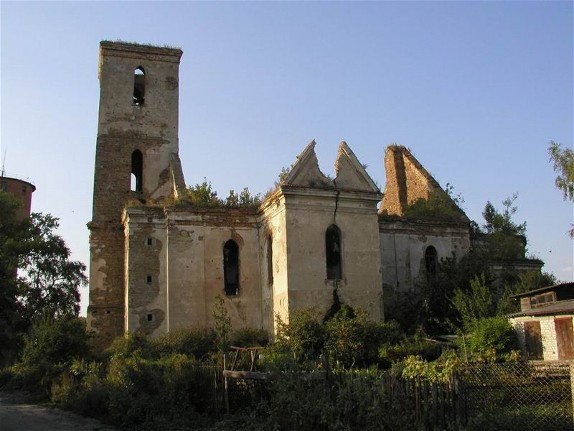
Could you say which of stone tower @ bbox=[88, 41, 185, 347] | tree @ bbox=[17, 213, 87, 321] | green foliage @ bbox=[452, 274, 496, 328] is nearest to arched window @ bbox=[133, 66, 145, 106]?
stone tower @ bbox=[88, 41, 185, 347]

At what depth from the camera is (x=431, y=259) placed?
93.6 feet

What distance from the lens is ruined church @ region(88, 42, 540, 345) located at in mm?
23031

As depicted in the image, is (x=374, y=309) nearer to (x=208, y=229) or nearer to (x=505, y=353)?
(x=505, y=353)

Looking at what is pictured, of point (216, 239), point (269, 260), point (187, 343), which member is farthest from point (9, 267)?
point (269, 260)

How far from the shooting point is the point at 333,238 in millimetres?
23688

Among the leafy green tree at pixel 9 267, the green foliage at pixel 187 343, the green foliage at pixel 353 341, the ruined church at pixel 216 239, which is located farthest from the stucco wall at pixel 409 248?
the leafy green tree at pixel 9 267

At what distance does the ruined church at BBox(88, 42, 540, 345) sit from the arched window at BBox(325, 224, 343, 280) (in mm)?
41

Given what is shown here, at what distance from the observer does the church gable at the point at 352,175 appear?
24031mm

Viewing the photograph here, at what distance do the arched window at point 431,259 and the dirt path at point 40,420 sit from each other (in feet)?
59.5

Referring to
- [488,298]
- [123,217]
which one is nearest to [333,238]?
[488,298]

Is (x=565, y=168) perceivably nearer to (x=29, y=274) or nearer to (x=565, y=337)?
(x=565, y=337)

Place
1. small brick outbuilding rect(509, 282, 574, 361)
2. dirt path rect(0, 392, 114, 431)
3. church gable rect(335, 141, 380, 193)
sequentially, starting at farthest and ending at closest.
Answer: church gable rect(335, 141, 380, 193) < small brick outbuilding rect(509, 282, 574, 361) < dirt path rect(0, 392, 114, 431)

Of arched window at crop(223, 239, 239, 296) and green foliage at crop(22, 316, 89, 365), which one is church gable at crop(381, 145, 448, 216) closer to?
arched window at crop(223, 239, 239, 296)

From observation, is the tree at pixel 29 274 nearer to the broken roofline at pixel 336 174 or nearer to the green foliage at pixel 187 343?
the green foliage at pixel 187 343
